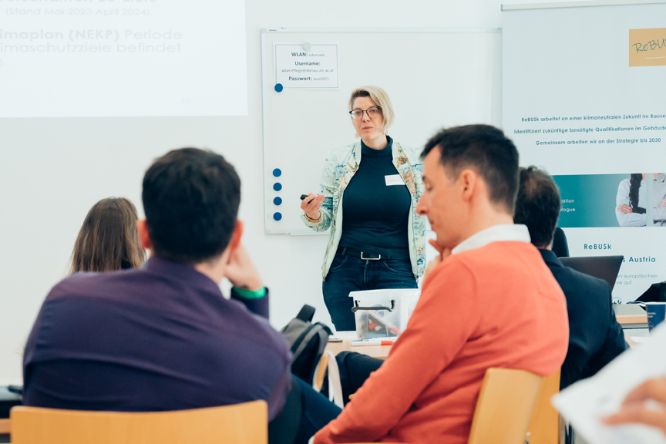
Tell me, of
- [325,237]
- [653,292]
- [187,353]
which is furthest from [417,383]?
[325,237]

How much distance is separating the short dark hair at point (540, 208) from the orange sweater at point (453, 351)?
0.59m

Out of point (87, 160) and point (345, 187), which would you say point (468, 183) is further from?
point (87, 160)

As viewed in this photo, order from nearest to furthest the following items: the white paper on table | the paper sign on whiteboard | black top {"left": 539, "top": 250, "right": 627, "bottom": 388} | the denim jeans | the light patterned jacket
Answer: the white paper on table
black top {"left": 539, "top": 250, "right": 627, "bottom": 388}
the denim jeans
the light patterned jacket
the paper sign on whiteboard

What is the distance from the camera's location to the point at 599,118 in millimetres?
4844

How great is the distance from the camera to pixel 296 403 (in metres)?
1.76

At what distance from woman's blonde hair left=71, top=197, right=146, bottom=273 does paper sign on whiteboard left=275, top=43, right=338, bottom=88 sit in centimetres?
228

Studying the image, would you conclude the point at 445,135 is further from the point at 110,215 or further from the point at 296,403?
the point at 110,215

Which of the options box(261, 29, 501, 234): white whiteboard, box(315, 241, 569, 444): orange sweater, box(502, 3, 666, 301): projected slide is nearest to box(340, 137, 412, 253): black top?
box(261, 29, 501, 234): white whiteboard

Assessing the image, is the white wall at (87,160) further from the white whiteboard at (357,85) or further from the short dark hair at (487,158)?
the short dark hair at (487,158)

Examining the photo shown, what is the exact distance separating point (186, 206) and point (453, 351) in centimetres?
64

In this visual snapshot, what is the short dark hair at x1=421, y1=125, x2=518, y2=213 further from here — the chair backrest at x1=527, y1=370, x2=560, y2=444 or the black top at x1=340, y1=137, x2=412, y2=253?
the black top at x1=340, y1=137, x2=412, y2=253

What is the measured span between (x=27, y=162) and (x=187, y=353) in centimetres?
376

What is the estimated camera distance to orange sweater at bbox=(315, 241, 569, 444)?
1.69 meters

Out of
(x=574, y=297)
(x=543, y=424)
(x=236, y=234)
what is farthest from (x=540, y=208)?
(x=236, y=234)
